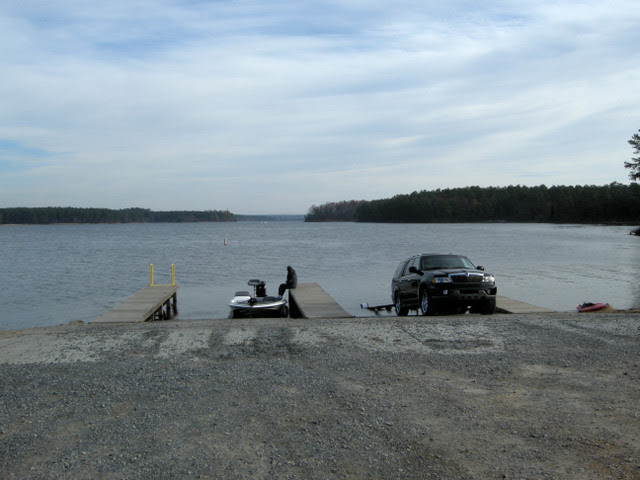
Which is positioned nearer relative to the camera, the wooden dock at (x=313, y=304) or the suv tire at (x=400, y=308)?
the wooden dock at (x=313, y=304)

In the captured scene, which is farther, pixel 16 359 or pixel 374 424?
pixel 16 359

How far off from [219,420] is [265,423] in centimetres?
55

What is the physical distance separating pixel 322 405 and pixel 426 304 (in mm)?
9413

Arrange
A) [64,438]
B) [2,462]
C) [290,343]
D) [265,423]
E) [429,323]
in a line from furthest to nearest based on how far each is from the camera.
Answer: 1. [429,323]
2. [290,343]
3. [265,423]
4. [64,438]
5. [2,462]


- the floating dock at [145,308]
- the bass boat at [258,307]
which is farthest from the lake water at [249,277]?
the bass boat at [258,307]

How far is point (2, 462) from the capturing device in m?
5.16

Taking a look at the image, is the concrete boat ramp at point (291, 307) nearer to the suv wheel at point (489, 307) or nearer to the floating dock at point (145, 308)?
the floating dock at point (145, 308)

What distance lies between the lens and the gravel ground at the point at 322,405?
509 cm

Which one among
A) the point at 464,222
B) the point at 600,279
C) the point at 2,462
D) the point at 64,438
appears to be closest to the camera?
the point at 2,462

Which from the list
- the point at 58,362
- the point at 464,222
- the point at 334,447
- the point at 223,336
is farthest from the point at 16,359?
the point at 464,222

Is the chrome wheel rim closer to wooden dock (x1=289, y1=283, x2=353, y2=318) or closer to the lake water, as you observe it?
wooden dock (x1=289, y1=283, x2=353, y2=318)

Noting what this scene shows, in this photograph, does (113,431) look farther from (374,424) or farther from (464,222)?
(464,222)

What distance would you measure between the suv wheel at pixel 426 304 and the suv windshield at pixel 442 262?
95 centimetres

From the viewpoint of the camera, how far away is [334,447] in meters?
5.46
